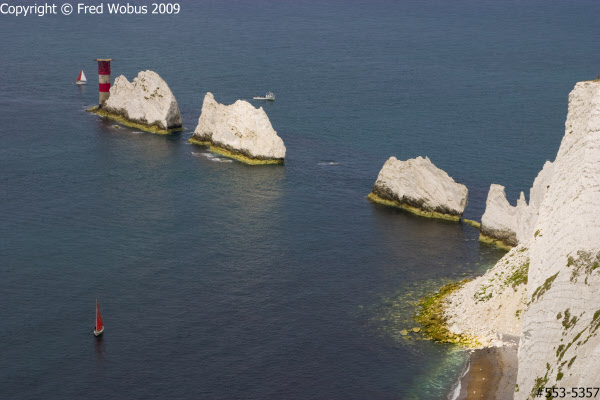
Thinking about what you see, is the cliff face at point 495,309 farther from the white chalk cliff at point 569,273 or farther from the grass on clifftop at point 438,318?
the white chalk cliff at point 569,273

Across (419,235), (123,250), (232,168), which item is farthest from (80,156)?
(419,235)

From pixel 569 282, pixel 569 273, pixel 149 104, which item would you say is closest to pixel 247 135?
pixel 149 104

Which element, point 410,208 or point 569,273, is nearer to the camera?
point 569,273

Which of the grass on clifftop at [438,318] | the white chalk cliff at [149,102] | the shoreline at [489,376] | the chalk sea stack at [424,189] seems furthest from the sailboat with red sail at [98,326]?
the white chalk cliff at [149,102]

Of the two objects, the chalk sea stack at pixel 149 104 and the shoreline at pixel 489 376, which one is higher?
the chalk sea stack at pixel 149 104

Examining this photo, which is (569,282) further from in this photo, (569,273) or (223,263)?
(223,263)

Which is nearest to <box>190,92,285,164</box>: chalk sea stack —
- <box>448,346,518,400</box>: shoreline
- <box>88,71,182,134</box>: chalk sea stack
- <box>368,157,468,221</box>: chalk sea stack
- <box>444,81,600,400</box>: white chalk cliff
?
<box>88,71,182,134</box>: chalk sea stack

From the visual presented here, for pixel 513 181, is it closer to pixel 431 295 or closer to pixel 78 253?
pixel 431 295
